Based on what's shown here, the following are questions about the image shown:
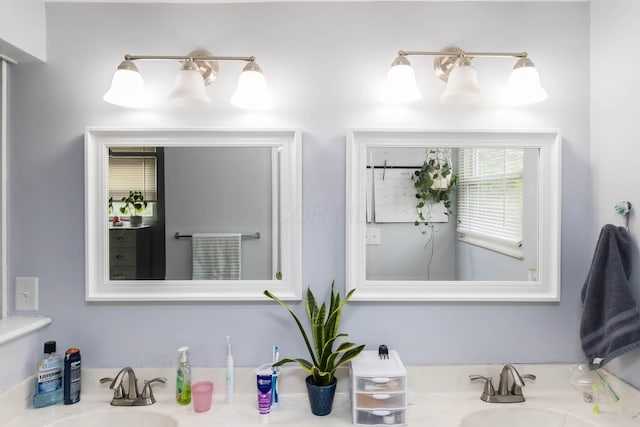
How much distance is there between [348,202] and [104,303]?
0.99 metres

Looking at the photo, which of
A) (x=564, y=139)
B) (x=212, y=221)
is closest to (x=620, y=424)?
(x=564, y=139)

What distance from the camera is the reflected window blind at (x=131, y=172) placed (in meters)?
1.53

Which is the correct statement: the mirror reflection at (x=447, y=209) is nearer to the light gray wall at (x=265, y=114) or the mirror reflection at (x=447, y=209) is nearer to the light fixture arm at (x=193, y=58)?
the light gray wall at (x=265, y=114)

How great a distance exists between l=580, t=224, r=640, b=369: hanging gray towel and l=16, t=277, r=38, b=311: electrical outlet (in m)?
2.00

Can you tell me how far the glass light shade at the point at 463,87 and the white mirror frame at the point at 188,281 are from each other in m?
0.56

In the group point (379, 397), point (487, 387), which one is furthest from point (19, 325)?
point (487, 387)

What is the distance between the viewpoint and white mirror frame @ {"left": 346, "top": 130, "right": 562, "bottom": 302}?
60.2 inches

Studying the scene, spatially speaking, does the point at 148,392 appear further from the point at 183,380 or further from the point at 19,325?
the point at 19,325

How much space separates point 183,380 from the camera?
1470 millimetres

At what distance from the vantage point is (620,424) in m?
1.33

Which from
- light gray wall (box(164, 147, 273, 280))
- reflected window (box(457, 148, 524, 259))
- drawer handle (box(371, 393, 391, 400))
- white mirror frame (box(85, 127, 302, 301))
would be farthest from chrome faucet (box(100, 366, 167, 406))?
reflected window (box(457, 148, 524, 259))

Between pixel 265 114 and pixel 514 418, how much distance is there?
1.42 meters

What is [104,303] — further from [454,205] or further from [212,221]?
[454,205]

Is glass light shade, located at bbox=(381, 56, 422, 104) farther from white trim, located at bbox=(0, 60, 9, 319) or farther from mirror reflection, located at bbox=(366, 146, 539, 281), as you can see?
white trim, located at bbox=(0, 60, 9, 319)
